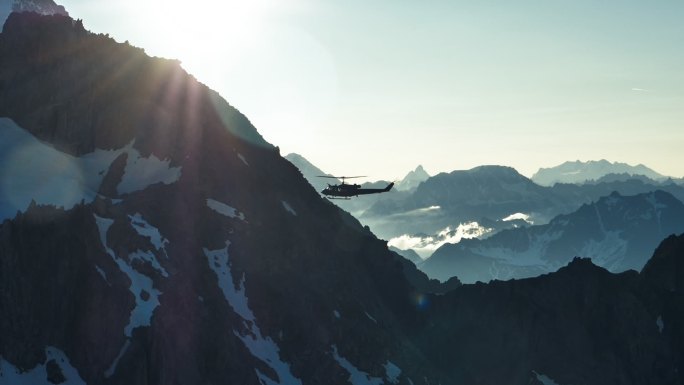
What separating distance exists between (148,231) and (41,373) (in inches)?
1586

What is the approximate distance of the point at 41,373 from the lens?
5822 inches

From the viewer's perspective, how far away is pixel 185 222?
616ft

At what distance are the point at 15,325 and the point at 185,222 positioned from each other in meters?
46.7

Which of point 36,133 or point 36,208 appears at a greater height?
point 36,133

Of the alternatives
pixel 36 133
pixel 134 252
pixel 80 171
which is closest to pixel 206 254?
pixel 134 252

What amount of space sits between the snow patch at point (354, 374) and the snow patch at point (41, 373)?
6479 cm

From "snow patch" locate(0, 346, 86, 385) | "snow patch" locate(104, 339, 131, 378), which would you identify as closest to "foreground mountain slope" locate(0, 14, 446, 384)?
"snow patch" locate(104, 339, 131, 378)

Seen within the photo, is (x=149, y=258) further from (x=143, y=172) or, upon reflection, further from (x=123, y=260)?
(x=143, y=172)

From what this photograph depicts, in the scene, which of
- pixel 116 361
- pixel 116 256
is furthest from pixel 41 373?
pixel 116 256

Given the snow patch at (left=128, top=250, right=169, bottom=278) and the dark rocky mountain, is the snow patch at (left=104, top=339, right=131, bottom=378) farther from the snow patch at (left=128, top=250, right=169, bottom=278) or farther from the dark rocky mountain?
the snow patch at (left=128, top=250, right=169, bottom=278)

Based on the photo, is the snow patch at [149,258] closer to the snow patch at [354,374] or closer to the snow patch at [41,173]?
the snow patch at [41,173]

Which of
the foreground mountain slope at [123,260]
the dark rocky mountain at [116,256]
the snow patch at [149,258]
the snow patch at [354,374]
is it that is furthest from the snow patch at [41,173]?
the snow patch at [354,374]

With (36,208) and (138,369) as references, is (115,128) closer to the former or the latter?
(36,208)

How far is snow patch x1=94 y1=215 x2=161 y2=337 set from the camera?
6314 inches
